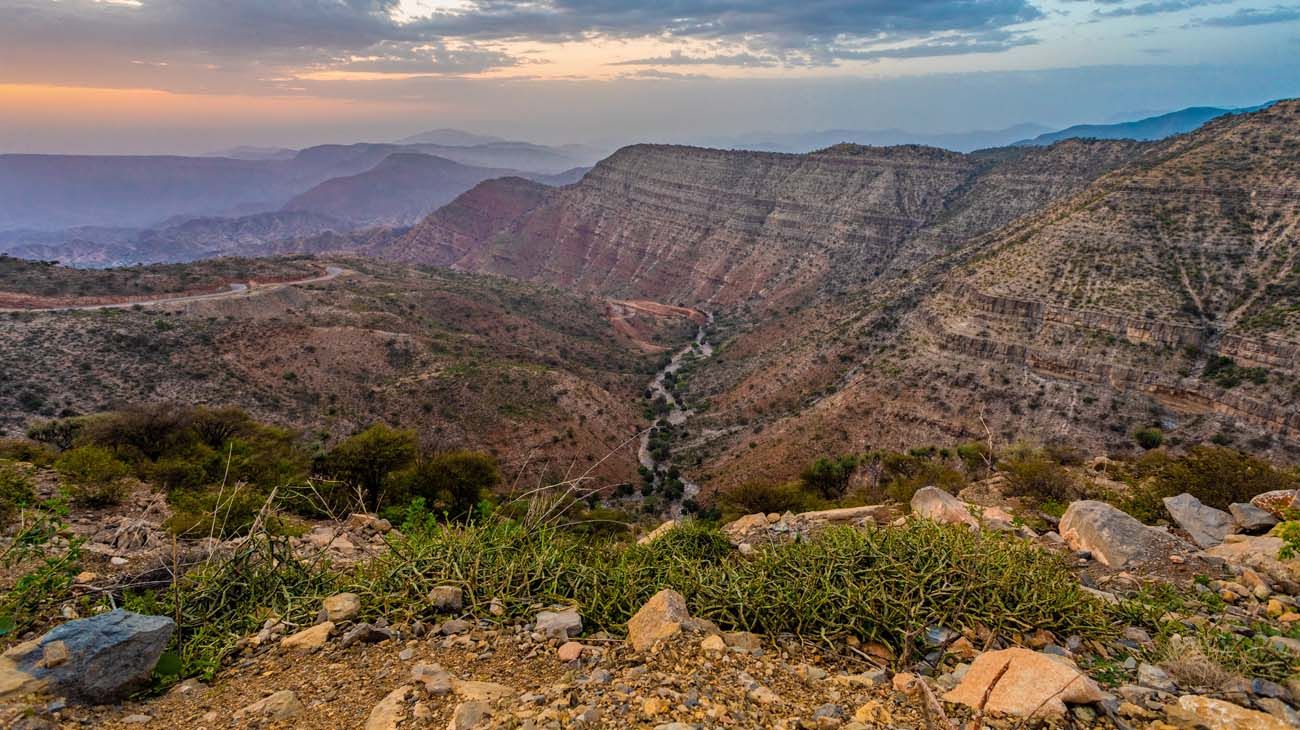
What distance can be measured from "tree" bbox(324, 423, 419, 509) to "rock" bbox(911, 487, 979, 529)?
15.3 m

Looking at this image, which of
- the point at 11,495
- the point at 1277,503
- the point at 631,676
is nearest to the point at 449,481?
the point at 11,495

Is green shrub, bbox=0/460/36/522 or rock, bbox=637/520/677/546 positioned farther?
green shrub, bbox=0/460/36/522

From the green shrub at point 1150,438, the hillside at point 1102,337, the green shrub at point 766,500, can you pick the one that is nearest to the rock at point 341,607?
the green shrub at point 766,500

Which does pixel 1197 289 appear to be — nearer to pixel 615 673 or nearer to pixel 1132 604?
pixel 1132 604

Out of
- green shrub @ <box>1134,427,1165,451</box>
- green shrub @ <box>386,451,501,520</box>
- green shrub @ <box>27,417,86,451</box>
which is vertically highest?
green shrub @ <box>27,417,86,451</box>

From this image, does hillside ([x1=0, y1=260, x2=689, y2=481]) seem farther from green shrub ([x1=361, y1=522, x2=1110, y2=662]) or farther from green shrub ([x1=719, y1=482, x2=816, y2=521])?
green shrub ([x1=361, y1=522, x2=1110, y2=662])

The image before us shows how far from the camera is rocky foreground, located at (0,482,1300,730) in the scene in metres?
4.28

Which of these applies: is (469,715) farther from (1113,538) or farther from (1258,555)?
(1258,555)

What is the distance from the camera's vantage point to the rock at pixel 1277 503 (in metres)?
10.1

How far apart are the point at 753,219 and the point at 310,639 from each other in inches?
4326

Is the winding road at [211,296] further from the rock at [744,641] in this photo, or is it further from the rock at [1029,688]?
the rock at [1029,688]

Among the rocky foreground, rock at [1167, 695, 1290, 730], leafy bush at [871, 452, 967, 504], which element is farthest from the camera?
leafy bush at [871, 452, 967, 504]

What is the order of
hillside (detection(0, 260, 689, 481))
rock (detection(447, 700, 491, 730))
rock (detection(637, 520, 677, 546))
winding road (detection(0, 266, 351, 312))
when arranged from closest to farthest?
rock (detection(447, 700, 491, 730))
rock (detection(637, 520, 677, 546))
hillside (detection(0, 260, 689, 481))
winding road (detection(0, 266, 351, 312))

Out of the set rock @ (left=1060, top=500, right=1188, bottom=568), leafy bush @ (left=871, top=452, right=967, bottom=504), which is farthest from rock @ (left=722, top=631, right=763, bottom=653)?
leafy bush @ (left=871, top=452, right=967, bottom=504)
